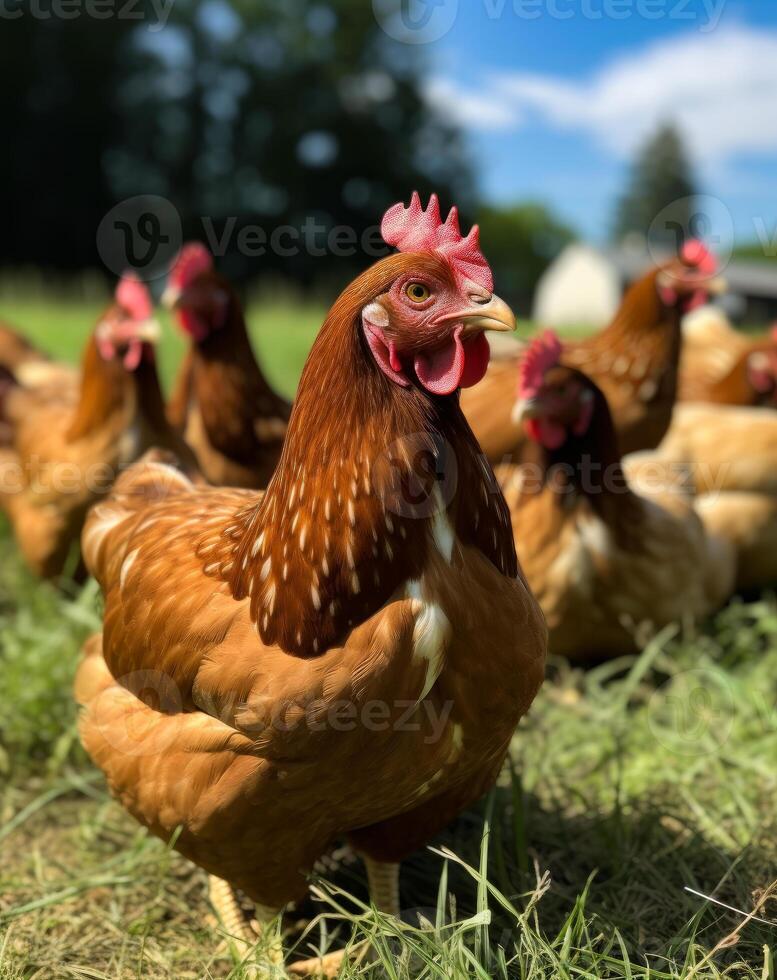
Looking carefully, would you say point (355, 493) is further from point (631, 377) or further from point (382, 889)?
point (631, 377)

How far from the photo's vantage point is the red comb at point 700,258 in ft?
13.1

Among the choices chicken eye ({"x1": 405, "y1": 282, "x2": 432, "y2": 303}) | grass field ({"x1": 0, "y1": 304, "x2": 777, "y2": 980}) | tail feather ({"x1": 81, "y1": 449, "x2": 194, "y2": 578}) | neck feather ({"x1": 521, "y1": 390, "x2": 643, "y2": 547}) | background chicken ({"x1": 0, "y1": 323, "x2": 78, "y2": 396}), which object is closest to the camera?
chicken eye ({"x1": 405, "y1": 282, "x2": 432, "y2": 303})

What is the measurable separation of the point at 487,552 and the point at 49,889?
1387mm

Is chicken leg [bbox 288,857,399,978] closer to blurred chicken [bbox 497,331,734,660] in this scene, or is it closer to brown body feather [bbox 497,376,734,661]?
blurred chicken [bbox 497,331,734,660]

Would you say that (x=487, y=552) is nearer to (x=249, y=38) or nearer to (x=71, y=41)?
(x=71, y=41)

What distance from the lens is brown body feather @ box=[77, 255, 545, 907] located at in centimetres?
152

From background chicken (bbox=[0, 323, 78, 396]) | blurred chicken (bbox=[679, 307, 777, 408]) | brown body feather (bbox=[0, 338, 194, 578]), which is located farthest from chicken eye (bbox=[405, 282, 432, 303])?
blurred chicken (bbox=[679, 307, 777, 408])

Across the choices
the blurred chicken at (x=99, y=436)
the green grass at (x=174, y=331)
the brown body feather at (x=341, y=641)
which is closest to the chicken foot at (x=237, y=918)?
the brown body feather at (x=341, y=641)

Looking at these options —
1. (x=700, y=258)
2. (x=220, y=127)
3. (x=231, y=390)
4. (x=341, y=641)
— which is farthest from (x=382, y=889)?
(x=220, y=127)

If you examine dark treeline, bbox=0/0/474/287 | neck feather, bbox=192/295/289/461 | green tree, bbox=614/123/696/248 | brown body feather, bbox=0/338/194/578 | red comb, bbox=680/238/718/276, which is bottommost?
brown body feather, bbox=0/338/194/578

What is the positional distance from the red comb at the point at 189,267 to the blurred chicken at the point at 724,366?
2747mm

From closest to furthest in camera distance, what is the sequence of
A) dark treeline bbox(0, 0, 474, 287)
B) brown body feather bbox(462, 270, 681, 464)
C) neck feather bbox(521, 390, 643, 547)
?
neck feather bbox(521, 390, 643, 547), brown body feather bbox(462, 270, 681, 464), dark treeline bbox(0, 0, 474, 287)

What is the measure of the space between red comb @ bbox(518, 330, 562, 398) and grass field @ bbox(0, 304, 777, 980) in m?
0.94

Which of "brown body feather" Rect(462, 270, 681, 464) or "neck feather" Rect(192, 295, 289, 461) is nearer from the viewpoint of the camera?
"neck feather" Rect(192, 295, 289, 461)
